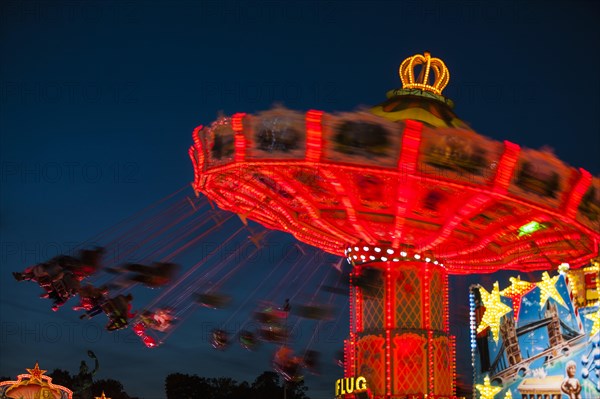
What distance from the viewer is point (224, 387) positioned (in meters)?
64.5

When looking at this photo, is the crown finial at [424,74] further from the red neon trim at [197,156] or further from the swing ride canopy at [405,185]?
the red neon trim at [197,156]

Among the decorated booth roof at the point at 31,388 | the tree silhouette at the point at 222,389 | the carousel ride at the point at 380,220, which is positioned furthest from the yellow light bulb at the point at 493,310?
the tree silhouette at the point at 222,389

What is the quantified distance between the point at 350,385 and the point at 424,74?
913cm

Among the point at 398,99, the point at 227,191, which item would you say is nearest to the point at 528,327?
the point at 398,99

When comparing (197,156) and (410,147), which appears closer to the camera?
(410,147)

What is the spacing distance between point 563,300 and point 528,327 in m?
1.56

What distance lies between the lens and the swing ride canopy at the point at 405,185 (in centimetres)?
1669

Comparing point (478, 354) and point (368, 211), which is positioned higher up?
point (368, 211)

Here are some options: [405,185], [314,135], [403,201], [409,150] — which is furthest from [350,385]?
[314,135]

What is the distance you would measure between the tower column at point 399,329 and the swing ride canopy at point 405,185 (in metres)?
0.49

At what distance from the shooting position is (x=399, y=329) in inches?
847

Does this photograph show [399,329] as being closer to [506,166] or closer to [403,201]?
[403,201]

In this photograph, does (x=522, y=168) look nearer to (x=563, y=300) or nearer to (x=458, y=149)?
(x=458, y=149)

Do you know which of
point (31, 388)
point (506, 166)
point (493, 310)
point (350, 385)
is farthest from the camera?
point (493, 310)
